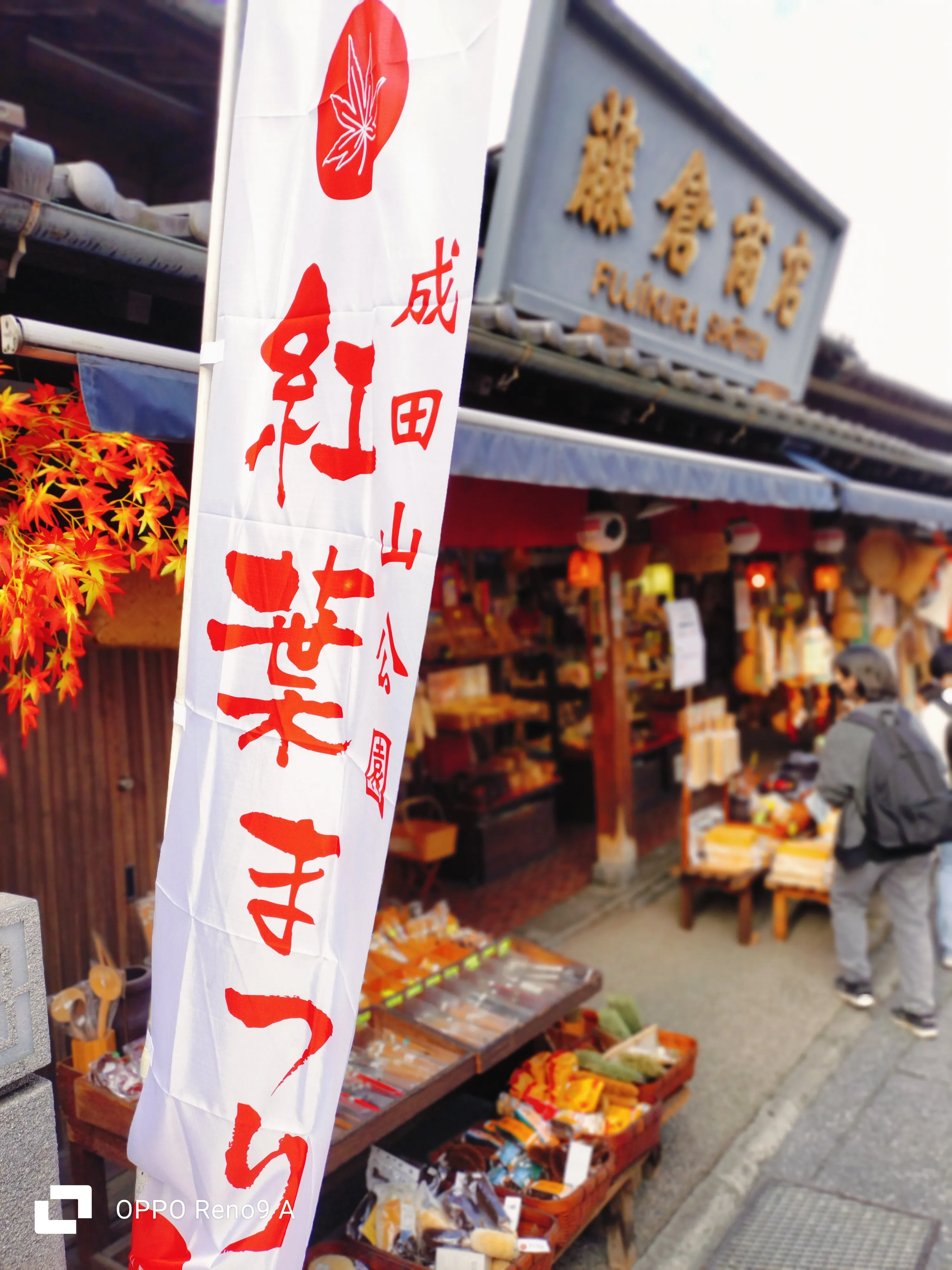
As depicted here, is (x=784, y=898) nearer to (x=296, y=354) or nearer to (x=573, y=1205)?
(x=573, y=1205)

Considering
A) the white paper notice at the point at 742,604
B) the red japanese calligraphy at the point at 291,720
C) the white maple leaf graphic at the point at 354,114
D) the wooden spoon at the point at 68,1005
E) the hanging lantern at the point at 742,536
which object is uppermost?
the white maple leaf graphic at the point at 354,114

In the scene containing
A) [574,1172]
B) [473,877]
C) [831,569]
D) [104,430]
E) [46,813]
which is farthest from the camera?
[831,569]

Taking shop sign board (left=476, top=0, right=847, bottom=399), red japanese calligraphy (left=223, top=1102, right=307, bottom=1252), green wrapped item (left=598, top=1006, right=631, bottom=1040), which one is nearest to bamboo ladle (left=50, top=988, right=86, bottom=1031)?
red japanese calligraphy (left=223, top=1102, right=307, bottom=1252)

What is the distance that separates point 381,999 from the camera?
470cm

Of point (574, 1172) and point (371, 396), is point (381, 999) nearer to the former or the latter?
point (574, 1172)

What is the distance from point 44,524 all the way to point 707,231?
835 centimetres

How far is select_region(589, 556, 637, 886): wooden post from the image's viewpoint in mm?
8758

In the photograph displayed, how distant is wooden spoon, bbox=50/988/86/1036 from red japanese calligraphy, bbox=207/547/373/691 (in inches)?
103

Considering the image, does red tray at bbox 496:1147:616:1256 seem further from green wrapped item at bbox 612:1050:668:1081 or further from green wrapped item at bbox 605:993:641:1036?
green wrapped item at bbox 605:993:641:1036

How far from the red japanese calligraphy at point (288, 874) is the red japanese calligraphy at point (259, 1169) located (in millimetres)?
167

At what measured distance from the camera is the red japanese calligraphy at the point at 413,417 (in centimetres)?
234

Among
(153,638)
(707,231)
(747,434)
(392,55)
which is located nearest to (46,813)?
(153,638)

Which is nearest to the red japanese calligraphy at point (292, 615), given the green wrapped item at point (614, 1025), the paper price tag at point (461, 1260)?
the paper price tag at point (461, 1260)

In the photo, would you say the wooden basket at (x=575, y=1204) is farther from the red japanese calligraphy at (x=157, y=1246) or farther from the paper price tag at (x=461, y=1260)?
the red japanese calligraphy at (x=157, y=1246)
